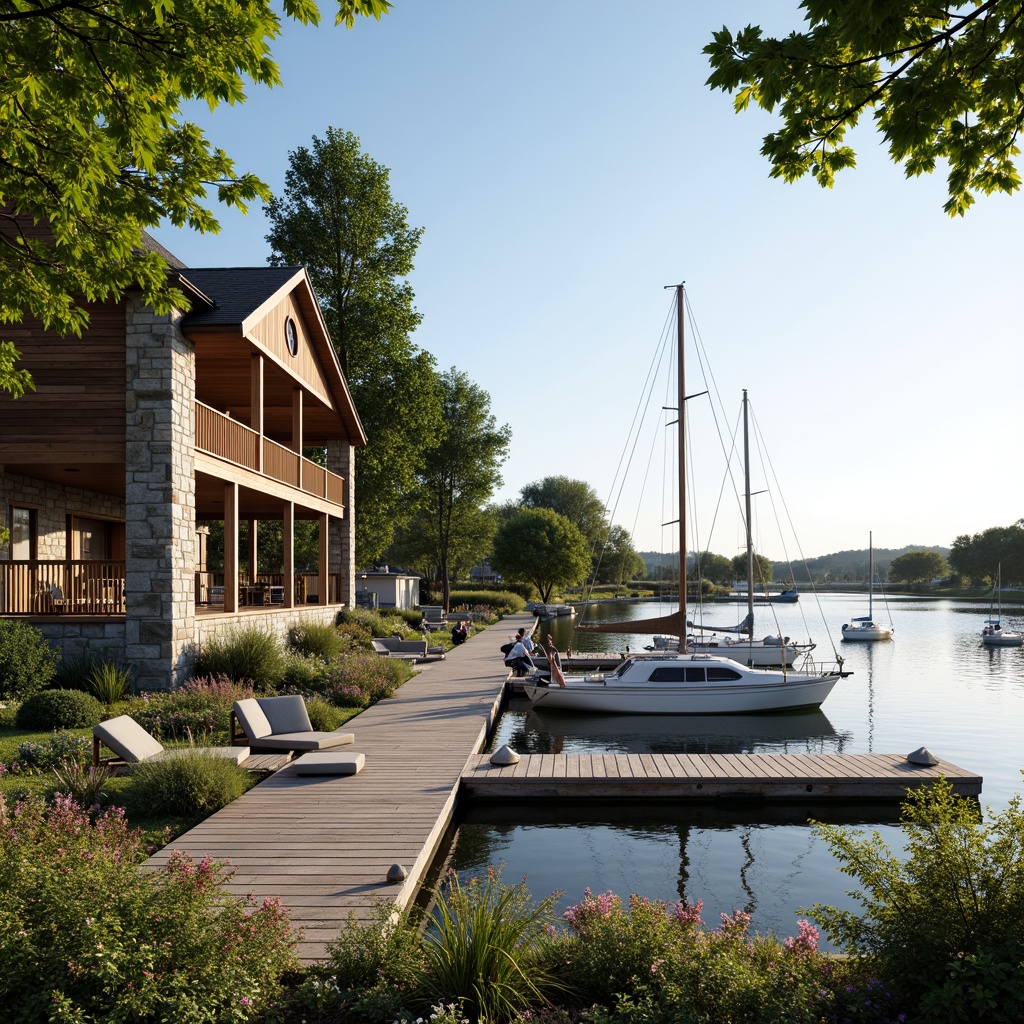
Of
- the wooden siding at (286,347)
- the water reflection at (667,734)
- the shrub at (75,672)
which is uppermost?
the wooden siding at (286,347)

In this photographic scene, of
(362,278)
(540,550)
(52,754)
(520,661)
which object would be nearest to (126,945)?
(52,754)

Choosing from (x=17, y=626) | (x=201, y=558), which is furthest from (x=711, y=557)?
(x=17, y=626)

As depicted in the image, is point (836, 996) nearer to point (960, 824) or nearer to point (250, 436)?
point (960, 824)

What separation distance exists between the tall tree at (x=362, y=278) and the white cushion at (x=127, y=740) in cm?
2344

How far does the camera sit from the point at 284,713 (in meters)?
12.6

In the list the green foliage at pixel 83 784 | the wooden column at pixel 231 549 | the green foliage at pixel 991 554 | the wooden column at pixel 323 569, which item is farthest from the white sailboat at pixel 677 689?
the green foliage at pixel 991 554

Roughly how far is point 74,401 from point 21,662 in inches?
181

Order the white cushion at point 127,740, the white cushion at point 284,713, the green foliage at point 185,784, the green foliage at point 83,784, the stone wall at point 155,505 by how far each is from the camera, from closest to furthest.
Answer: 1. the green foliage at point 83,784
2. the green foliage at point 185,784
3. the white cushion at point 127,740
4. the white cushion at point 284,713
5. the stone wall at point 155,505

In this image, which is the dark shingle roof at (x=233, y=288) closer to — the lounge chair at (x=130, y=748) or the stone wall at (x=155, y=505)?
the stone wall at (x=155, y=505)

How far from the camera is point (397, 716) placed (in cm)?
1588

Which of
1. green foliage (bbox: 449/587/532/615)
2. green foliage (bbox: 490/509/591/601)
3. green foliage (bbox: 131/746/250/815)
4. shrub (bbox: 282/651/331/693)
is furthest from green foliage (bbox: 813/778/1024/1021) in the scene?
green foliage (bbox: 490/509/591/601)

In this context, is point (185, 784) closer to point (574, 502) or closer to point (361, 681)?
point (361, 681)

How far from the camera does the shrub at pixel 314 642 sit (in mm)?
21203

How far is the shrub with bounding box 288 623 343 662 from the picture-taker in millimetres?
21203
